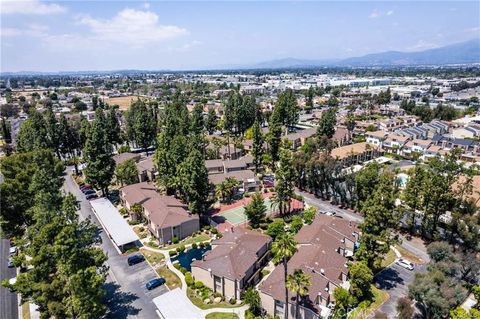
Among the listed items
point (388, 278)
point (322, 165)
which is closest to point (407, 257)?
point (388, 278)

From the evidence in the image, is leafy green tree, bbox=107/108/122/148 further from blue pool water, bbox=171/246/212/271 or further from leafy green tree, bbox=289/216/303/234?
leafy green tree, bbox=289/216/303/234

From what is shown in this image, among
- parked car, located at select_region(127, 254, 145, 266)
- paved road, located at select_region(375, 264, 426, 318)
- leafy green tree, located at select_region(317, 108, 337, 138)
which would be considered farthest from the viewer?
leafy green tree, located at select_region(317, 108, 337, 138)

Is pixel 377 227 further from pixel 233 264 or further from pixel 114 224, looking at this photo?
pixel 114 224

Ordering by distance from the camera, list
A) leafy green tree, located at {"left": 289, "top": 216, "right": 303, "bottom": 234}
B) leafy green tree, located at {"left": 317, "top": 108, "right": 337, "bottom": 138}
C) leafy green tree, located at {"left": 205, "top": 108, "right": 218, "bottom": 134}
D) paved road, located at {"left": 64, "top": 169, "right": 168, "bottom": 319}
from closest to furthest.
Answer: paved road, located at {"left": 64, "top": 169, "right": 168, "bottom": 319}, leafy green tree, located at {"left": 289, "top": 216, "right": 303, "bottom": 234}, leafy green tree, located at {"left": 317, "top": 108, "right": 337, "bottom": 138}, leafy green tree, located at {"left": 205, "top": 108, "right": 218, "bottom": 134}

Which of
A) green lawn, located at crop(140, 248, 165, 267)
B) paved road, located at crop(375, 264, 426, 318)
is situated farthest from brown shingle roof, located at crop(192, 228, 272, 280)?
paved road, located at crop(375, 264, 426, 318)

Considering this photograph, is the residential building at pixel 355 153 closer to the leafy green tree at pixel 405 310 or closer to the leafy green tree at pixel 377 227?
the leafy green tree at pixel 377 227

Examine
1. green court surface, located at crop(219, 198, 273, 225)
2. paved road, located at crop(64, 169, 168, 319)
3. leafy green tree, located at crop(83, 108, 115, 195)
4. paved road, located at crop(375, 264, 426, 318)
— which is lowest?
paved road, located at crop(375, 264, 426, 318)

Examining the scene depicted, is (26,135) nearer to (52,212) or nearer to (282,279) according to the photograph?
(52,212)
